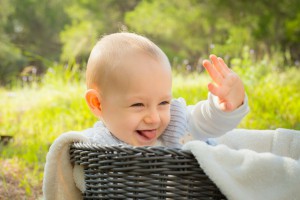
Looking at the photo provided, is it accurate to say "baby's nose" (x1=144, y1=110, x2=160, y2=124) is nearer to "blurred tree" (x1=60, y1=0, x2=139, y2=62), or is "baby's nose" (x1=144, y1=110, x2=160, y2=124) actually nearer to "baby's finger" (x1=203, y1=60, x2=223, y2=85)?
"baby's finger" (x1=203, y1=60, x2=223, y2=85)

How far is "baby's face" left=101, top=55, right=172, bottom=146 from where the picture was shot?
1.88 metres

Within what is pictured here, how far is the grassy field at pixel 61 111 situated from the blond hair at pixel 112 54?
113 centimetres

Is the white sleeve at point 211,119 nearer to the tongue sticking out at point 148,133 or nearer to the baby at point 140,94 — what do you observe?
the baby at point 140,94

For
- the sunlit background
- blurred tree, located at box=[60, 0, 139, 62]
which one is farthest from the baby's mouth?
blurred tree, located at box=[60, 0, 139, 62]

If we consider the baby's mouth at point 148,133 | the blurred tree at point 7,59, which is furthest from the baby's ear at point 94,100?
the blurred tree at point 7,59

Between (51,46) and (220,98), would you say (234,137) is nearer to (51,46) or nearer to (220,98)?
(220,98)

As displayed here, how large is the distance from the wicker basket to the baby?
0.26 metres

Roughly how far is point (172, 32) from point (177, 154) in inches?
459

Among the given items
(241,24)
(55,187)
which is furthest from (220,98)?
(241,24)

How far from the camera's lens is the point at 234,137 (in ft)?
7.68

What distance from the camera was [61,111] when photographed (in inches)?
200

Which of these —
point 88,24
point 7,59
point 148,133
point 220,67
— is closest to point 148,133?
point 148,133

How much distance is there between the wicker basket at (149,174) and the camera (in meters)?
1.51

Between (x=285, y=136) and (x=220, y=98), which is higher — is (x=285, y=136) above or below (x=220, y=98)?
below
